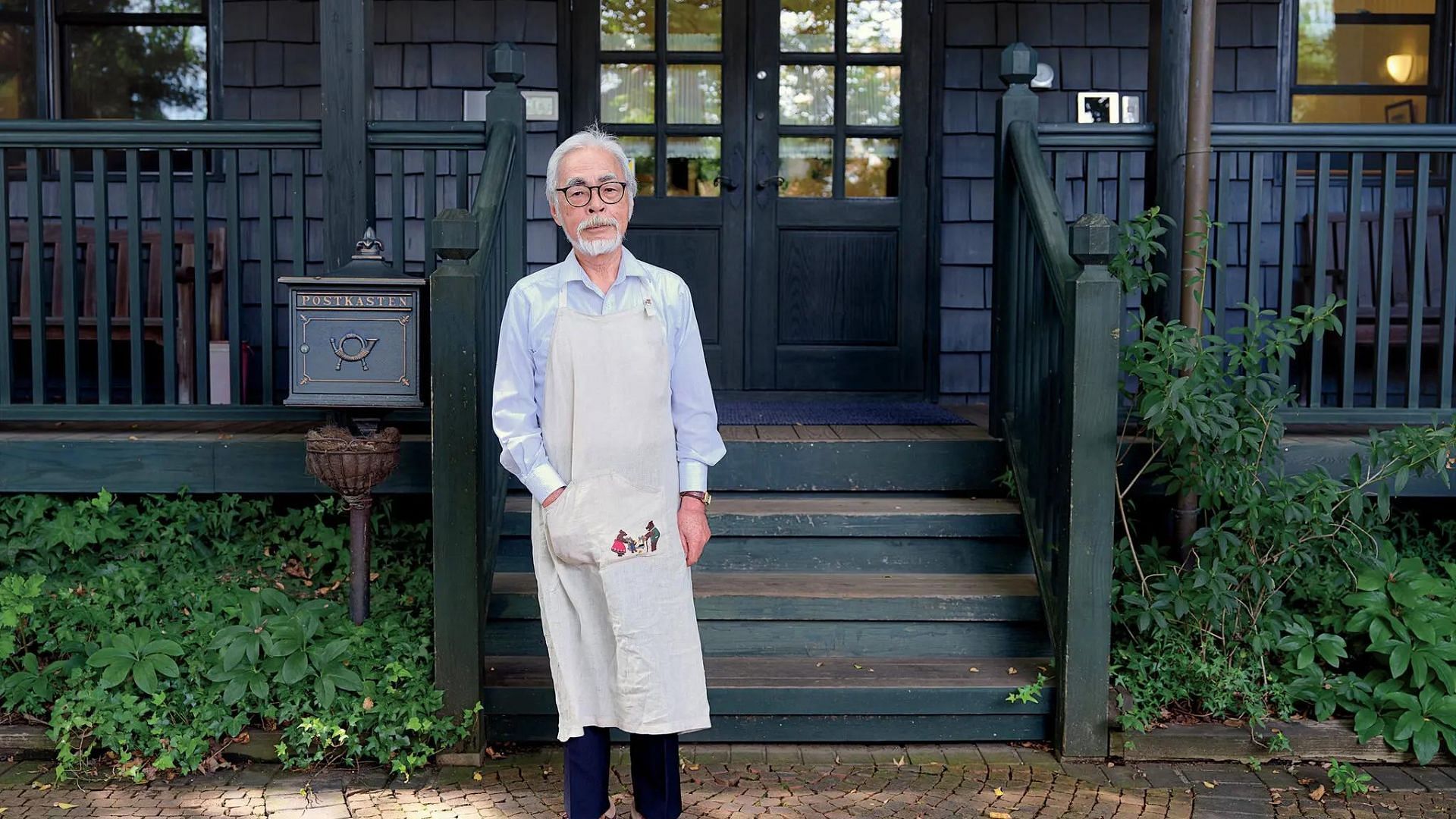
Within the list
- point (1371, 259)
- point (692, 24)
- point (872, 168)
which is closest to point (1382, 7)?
point (1371, 259)

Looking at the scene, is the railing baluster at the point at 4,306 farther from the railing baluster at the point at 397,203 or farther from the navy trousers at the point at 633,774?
the navy trousers at the point at 633,774

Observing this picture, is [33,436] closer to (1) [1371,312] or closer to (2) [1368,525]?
(2) [1368,525]

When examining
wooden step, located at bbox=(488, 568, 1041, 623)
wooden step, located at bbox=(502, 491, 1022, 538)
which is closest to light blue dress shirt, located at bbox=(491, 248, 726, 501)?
wooden step, located at bbox=(488, 568, 1041, 623)

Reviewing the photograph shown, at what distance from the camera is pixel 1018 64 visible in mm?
4246

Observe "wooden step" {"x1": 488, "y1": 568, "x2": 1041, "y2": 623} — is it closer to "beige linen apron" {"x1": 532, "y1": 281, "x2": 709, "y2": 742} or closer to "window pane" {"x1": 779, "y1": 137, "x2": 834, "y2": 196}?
"beige linen apron" {"x1": 532, "y1": 281, "x2": 709, "y2": 742}

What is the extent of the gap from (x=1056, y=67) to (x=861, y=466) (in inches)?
102

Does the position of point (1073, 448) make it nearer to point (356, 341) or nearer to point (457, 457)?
point (457, 457)

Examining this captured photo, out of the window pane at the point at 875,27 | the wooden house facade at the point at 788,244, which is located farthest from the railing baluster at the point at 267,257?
the window pane at the point at 875,27

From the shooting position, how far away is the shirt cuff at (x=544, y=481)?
2.69m

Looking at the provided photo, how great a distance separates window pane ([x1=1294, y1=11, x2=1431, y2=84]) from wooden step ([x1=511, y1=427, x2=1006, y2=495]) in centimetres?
304

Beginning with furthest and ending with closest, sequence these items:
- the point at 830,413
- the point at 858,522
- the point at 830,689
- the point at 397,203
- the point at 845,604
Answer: the point at 830,413 < the point at 397,203 < the point at 858,522 < the point at 845,604 < the point at 830,689

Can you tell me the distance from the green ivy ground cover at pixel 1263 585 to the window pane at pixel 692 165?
8.12 feet

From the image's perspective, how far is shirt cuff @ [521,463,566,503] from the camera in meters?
2.69

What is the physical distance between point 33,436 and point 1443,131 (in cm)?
485
